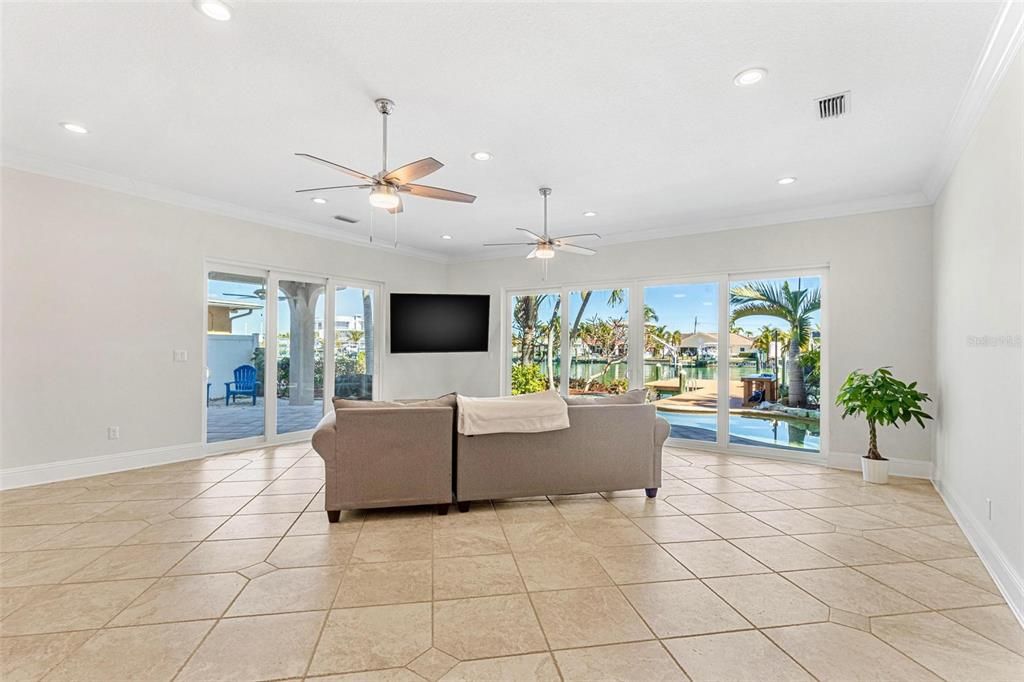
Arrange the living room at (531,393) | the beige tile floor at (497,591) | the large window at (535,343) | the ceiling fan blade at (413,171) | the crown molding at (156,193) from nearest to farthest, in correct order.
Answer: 1. the beige tile floor at (497,591)
2. the living room at (531,393)
3. the ceiling fan blade at (413,171)
4. the crown molding at (156,193)
5. the large window at (535,343)

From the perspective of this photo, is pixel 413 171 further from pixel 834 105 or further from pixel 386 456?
pixel 834 105

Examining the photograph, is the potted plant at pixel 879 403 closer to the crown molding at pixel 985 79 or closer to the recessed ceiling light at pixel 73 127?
the crown molding at pixel 985 79

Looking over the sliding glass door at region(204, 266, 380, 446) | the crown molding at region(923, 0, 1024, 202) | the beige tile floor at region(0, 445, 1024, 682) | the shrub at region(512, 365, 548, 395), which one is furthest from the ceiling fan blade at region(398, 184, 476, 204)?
the shrub at region(512, 365, 548, 395)

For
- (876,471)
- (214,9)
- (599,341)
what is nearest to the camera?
(214,9)

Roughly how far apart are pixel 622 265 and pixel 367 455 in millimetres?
4309

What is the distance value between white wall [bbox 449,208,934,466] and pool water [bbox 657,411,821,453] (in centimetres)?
28

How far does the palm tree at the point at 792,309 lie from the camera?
17.4 ft

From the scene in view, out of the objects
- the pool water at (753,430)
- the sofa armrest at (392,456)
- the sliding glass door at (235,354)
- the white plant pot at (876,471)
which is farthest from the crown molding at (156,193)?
the white plant pot at (876,471)

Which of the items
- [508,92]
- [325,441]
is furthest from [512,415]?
[508,92]

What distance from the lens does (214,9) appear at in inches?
85.7

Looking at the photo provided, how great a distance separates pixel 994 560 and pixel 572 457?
2394 millimetres

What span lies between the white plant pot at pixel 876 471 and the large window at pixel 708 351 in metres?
0.74

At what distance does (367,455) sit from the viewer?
3.34 meters

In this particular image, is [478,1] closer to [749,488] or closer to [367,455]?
[367,455]
